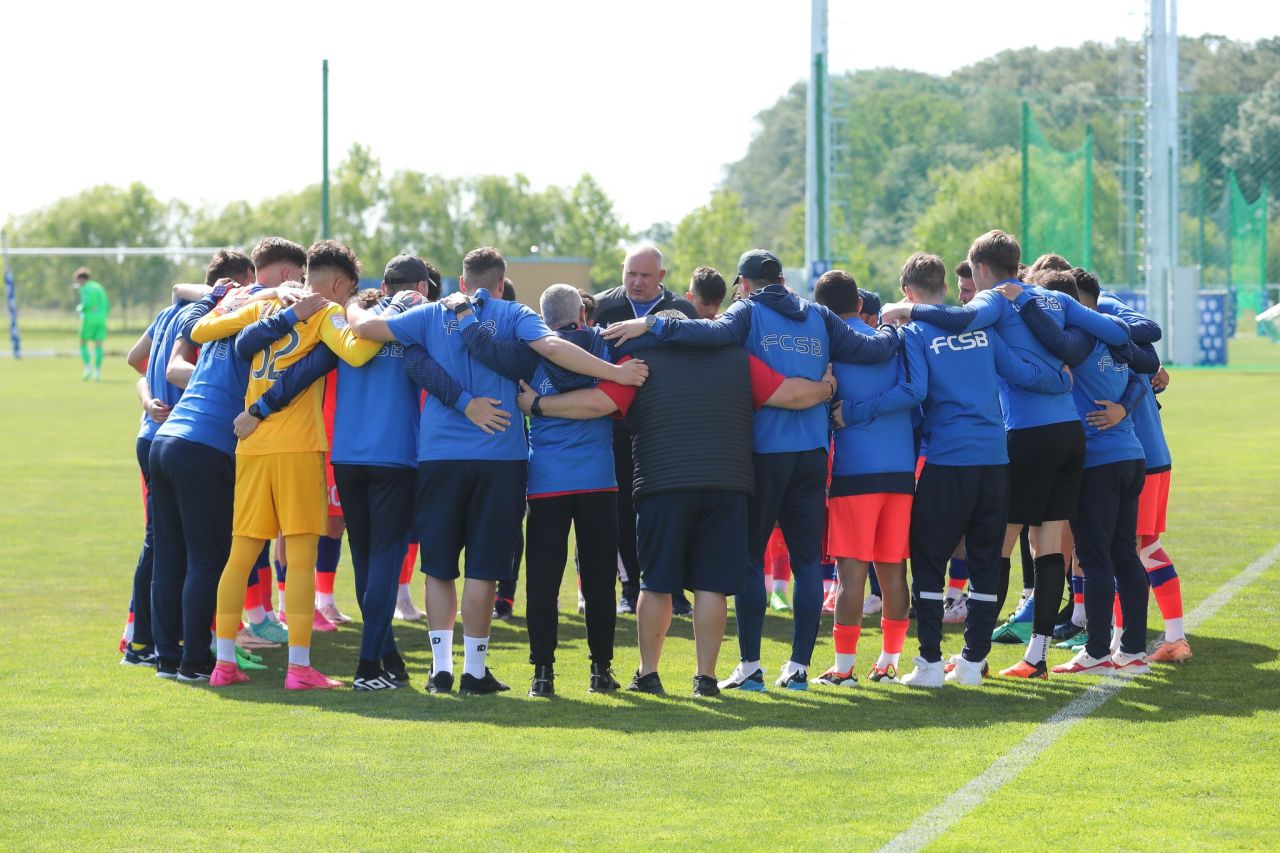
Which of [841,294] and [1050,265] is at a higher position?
[1050,265]

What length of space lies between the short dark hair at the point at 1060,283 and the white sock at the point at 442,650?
339 cm

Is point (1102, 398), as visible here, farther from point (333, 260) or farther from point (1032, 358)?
point (333, 260)

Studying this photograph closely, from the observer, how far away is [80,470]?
1861 centimetres

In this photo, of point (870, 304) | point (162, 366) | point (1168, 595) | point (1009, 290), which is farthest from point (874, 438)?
point (162, 366)

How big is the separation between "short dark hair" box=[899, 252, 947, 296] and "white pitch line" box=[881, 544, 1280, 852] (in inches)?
79.3

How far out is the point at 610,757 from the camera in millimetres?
6414

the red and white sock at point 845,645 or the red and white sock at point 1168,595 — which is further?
the red and white sock at point 1168,595

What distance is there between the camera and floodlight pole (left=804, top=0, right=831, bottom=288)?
3397cm

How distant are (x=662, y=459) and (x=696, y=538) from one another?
41 centimetres

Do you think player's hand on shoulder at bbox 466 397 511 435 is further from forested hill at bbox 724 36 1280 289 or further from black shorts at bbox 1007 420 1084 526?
forested hill at bbox 724 36 1280 289

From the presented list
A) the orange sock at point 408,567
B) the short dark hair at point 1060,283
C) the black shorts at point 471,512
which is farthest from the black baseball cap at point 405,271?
the short dark hair at point 1060,283

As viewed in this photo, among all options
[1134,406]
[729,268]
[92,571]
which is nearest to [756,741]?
[1134,406]

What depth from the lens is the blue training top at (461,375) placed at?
298 inches

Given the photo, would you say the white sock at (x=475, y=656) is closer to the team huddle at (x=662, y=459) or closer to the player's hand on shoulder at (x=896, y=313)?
the team huddle at (x=662, y=459)
